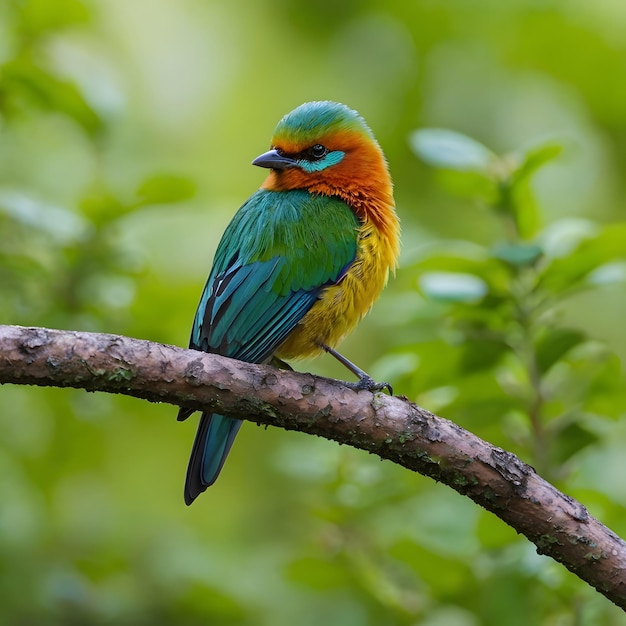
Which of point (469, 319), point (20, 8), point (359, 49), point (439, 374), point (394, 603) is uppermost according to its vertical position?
point (359, 49)

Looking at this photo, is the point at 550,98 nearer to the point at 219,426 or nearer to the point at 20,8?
the point at 20,8

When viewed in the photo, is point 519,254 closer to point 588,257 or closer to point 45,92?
point 588,257

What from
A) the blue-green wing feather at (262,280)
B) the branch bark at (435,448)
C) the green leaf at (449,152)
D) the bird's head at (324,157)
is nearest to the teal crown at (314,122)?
the bird's head at (324,157)

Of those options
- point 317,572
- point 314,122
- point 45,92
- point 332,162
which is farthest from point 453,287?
point 45,92

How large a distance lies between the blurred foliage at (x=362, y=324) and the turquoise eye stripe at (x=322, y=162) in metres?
0.32

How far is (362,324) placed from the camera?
6297 mm

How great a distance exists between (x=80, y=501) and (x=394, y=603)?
85.4 inches

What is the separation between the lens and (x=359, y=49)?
22.7ft

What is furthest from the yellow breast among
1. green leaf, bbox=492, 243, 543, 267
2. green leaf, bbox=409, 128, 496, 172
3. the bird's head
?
green leaf, bbox=492, 243, 543, 267

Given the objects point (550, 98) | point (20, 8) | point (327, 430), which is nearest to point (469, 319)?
point (327, 430)

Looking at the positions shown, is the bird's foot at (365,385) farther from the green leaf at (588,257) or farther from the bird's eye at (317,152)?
the bird's eye at (317,152)

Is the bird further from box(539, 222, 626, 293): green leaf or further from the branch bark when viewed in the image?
box(539, 222, 626, 293): green leaf

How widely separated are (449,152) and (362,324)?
269cm

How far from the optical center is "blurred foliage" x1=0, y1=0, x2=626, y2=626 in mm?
3715
